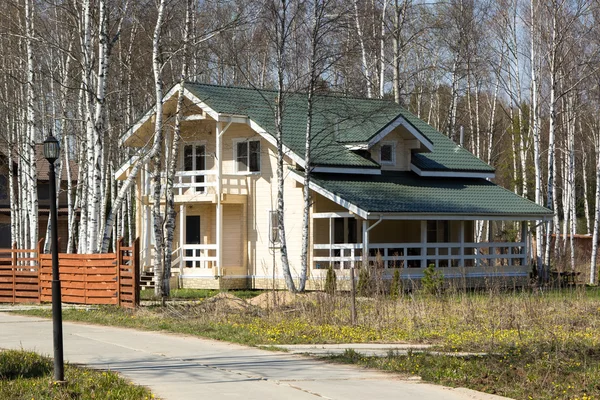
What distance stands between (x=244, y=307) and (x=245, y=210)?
515 inches

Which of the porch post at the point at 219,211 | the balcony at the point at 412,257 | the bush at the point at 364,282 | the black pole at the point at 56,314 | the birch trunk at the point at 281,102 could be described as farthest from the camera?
the porch post at the point at 219,211

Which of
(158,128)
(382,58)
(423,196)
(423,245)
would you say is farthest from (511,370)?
(382,58)

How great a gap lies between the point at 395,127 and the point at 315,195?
4235mm

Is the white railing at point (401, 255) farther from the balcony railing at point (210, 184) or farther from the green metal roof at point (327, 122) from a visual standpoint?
the balcony railing at point (210, 184)

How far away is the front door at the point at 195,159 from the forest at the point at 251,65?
1.10 metres

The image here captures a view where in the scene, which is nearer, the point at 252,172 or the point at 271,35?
the point at 271,35

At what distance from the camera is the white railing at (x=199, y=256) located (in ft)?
112

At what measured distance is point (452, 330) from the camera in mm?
18500

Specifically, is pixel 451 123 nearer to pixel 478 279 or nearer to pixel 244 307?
pixel 478 279

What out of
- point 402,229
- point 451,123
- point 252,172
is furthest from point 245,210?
point 451,123

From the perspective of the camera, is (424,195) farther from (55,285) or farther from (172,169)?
(55,285)

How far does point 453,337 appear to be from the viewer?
17406 mm

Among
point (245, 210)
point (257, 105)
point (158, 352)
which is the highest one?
point (257, 105)

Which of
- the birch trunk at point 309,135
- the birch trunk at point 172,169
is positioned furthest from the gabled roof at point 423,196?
the birch trunk at point 172,169
